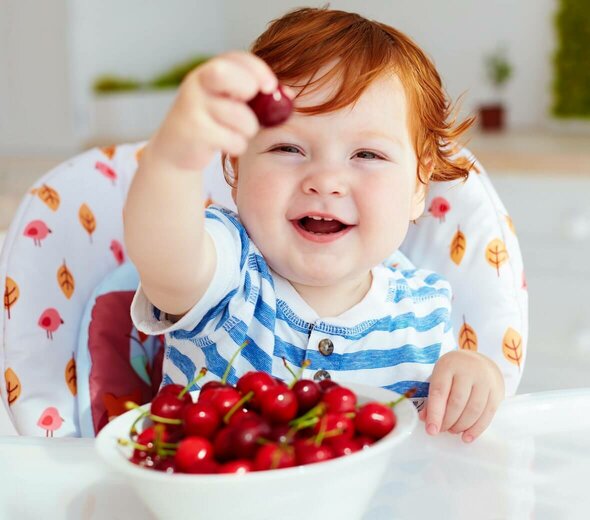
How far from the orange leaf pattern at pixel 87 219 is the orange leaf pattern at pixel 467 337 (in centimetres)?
46

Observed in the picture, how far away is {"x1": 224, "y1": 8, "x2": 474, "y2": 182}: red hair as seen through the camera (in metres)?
0.89

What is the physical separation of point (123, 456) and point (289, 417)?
10 cm

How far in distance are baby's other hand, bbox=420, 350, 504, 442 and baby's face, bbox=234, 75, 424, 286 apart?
15 cm

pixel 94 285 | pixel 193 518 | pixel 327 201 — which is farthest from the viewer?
pixel 94 285

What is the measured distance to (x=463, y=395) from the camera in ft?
2.48

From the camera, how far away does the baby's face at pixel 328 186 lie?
87 cm

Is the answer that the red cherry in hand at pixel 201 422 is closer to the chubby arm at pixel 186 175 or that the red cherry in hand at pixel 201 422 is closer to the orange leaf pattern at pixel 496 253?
the chubby arm at pixel 186 175

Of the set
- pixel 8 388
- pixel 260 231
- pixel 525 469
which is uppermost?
pixel 260 231

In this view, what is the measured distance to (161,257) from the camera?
0.69 m

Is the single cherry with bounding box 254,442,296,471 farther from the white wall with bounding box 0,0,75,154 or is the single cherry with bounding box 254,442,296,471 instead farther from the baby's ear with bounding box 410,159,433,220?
the white wall with bounding box 0,0,75,154

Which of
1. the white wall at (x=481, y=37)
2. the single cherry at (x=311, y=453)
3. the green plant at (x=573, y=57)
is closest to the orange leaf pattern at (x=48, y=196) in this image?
the single cherry at (x=311, y=453)

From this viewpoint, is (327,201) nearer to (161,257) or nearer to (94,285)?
(161,257)

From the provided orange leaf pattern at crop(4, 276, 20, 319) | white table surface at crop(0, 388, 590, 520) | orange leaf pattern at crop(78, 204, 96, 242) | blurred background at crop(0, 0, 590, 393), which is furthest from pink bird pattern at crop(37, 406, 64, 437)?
blurred background at crop(0, 0, 590, 393)

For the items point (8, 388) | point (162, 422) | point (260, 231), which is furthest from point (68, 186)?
point (162, 422)
